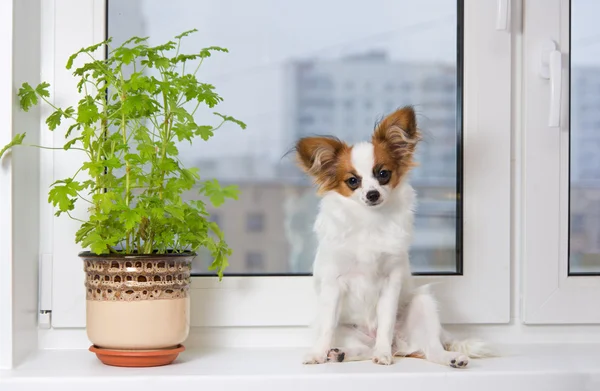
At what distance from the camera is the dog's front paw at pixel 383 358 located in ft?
4.61

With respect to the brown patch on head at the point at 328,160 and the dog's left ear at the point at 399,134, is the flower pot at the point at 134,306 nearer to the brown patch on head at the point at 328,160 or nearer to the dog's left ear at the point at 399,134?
the brown patch on head at the point at 328,160

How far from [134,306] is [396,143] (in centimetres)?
54

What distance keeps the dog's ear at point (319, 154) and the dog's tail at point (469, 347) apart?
371 mm

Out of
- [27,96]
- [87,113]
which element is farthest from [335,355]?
[27,96]

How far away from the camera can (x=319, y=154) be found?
57.8 inches

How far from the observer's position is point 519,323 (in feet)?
5.42

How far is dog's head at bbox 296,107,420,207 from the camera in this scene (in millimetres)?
1453

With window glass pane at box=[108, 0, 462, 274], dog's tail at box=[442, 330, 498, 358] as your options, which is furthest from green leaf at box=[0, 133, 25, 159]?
dog's tail at box=[442, 330, 498, 358]

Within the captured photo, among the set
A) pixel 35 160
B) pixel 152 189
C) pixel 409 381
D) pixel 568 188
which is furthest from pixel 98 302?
pixel 568 188

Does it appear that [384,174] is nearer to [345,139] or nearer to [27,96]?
[345,139]

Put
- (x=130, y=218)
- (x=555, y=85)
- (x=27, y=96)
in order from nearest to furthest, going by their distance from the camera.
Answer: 1. (x=130, y=218)
2. (x=27, y=96)
3. (x=555, y=85)

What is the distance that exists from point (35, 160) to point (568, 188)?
3.40 feet

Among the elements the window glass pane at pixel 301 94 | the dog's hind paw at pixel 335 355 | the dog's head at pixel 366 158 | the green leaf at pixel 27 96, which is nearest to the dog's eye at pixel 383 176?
the dog's head at pixel 366 158

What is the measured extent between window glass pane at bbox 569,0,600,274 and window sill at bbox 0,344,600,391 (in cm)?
29
